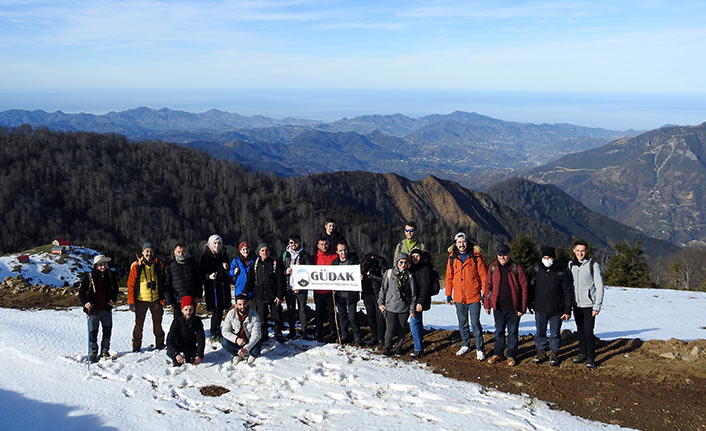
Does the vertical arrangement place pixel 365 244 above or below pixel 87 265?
below

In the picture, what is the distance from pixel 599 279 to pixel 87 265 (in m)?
29.9

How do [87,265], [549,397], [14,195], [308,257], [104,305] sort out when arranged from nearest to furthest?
[549,397] → [104,305] → [308,257] → [87,265] → [14,195]

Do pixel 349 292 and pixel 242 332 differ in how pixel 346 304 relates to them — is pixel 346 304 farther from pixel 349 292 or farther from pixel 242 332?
pixel 242 332

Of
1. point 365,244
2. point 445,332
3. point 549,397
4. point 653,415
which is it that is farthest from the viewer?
point 365,244

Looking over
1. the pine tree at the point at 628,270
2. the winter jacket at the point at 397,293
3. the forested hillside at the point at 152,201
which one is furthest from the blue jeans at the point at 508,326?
the forested hillside at the point at 152,201

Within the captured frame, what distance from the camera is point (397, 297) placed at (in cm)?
1078

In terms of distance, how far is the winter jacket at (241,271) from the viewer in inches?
455

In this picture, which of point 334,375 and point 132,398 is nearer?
point 132,398

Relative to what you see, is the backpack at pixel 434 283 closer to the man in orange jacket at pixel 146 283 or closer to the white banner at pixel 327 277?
the white banner at pixel 327 277

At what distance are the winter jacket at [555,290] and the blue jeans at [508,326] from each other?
61 centimetres

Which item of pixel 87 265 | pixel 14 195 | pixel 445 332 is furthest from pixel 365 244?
pixel 445 332

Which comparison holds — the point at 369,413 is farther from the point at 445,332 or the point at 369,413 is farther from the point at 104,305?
the point at 104,305

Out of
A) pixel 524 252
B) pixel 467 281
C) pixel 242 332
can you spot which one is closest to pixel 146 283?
pixel 242 332

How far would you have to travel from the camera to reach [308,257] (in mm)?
11977
